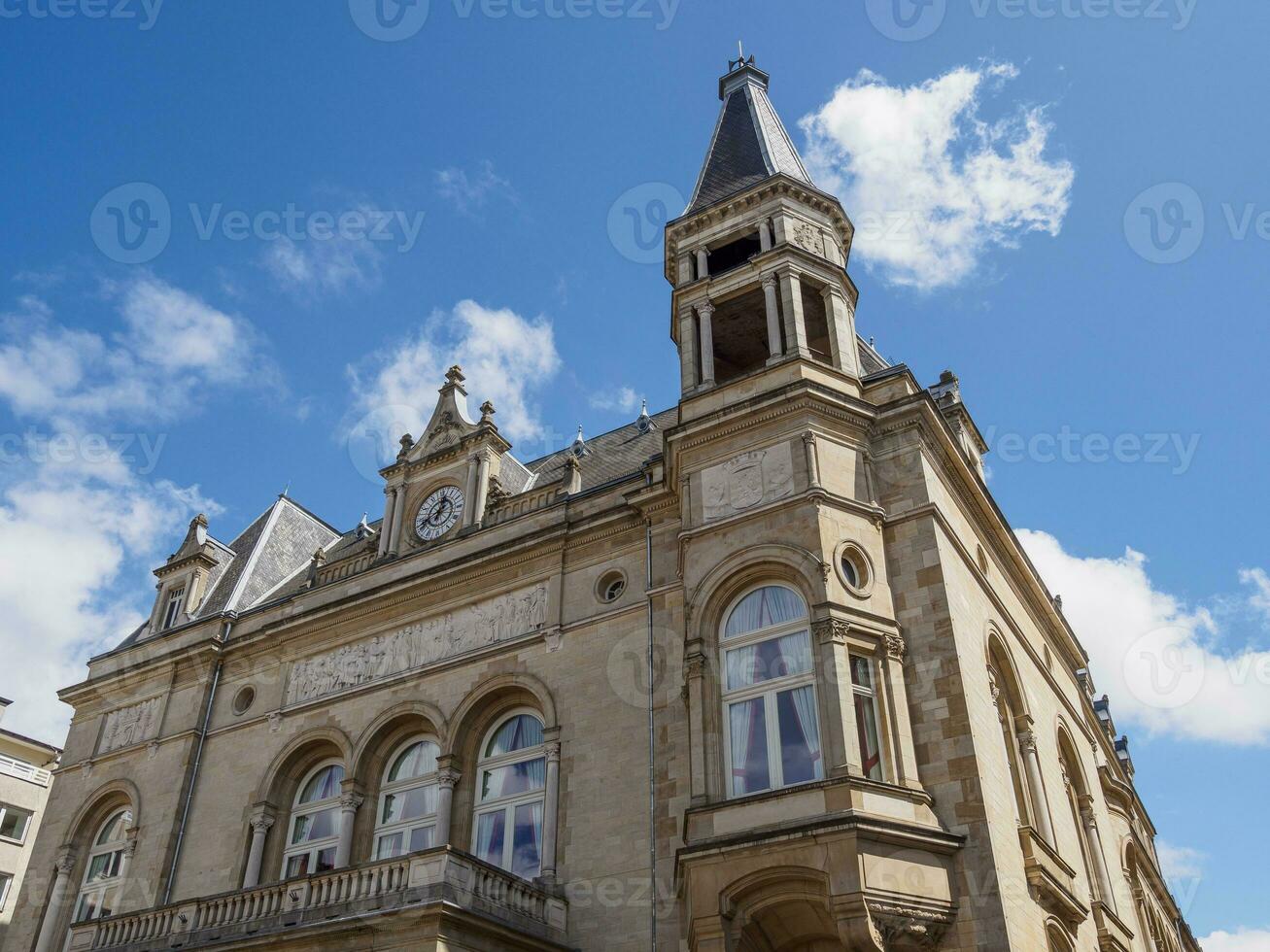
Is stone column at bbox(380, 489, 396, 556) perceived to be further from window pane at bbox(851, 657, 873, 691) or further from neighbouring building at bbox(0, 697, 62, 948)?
neighbouring building at bbox(0, 697, 62, 948)

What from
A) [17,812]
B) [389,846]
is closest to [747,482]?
[389,846]

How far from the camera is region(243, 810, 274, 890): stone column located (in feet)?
85.0

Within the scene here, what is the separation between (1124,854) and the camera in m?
32.7

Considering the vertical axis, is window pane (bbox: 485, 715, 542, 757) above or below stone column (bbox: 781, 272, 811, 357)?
below

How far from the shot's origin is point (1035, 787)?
2286 centimetres

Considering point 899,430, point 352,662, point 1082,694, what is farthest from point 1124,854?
point 352,662

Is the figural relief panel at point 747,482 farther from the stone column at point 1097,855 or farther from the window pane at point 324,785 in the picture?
the stone column at point 1097,855

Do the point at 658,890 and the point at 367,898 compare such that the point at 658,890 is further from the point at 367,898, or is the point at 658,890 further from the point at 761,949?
the point at 367,898

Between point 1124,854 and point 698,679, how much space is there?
19.3 meters

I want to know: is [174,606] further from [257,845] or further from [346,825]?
[346,825]

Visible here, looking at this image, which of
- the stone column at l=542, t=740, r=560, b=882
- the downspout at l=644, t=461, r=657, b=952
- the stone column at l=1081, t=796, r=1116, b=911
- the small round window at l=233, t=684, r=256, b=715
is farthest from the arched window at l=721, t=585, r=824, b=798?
the small round window at l=233, t=684, r=256, b=715

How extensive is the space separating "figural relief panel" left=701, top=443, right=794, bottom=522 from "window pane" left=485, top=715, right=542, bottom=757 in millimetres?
6570

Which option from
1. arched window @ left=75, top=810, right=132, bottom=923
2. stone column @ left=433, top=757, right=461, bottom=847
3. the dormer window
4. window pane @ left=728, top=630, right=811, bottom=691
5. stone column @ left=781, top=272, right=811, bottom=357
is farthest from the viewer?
the dormer window

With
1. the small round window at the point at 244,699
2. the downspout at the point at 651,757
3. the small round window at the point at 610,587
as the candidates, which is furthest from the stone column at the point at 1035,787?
the small round window at the point at 244,699
